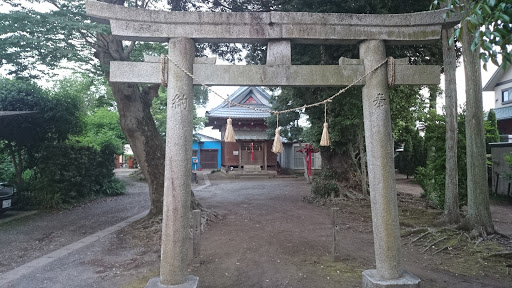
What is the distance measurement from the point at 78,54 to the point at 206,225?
5384mm

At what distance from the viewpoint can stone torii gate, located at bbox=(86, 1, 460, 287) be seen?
3.81 metres

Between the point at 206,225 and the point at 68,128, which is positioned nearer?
the point at 206,225

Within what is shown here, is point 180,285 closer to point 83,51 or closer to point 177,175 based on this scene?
point 177,175

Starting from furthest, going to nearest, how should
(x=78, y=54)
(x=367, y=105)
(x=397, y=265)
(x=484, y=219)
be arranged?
(x=78, y=54) → (x=484, y=219) → (x=367, y=105) → (x=397, y=265)

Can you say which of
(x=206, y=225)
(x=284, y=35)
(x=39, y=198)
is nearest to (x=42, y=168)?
(x=39, y=198)

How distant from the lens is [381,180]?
3932 millimetres

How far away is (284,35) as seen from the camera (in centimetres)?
Result: 408

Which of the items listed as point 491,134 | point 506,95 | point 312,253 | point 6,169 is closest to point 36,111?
point 6,169

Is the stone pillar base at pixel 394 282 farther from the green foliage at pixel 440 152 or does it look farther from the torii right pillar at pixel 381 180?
the green foliage at pixel 440 152

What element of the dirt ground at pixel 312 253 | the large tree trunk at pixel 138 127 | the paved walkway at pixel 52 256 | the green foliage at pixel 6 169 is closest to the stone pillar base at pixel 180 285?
the dirt ground at pixel 312 253

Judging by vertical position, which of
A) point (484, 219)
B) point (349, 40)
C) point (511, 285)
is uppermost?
point (349, 40)

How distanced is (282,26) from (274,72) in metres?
0.62

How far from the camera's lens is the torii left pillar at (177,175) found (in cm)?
374

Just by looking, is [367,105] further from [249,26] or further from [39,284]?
[39,284]
